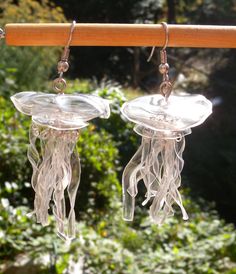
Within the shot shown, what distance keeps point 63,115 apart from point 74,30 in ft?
0.52

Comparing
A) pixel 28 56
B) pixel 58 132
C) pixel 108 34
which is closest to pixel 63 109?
pixel 58 132

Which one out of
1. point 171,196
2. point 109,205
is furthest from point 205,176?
point 171,196

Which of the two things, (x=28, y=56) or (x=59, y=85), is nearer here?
(x=59, y=85)

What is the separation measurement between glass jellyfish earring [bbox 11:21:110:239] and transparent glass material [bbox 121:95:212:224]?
0.08 m

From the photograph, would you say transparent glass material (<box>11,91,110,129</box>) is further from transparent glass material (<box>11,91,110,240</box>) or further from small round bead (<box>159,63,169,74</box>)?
small round bead (<box>159,63,169,74</box>)

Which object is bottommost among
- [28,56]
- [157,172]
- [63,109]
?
[28,56]

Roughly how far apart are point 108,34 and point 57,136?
0.71ft

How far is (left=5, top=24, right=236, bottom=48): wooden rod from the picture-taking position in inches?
43.8

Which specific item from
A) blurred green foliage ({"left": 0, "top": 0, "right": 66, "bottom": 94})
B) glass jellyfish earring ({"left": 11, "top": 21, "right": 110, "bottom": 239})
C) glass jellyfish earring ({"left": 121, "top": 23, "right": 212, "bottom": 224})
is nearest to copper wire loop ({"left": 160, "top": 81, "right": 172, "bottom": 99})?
glass jellyfish earring ({"left": 121, "top": 23, "right": 212, "bottom": 224})

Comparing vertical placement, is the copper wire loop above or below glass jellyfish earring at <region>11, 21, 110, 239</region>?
above

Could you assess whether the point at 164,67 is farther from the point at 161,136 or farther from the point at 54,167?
the point at 54,167

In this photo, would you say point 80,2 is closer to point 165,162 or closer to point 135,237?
point 135,237

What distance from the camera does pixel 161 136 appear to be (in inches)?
44.9

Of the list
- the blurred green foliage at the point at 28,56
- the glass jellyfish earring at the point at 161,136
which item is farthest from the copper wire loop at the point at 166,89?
the blurred green foliage at the point at 28,56
